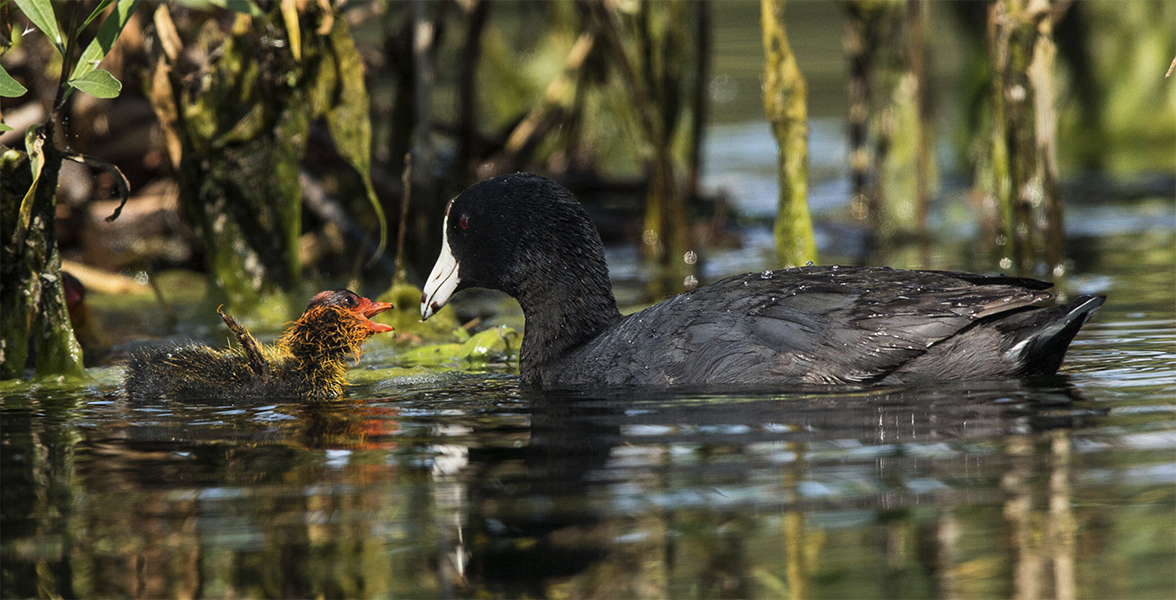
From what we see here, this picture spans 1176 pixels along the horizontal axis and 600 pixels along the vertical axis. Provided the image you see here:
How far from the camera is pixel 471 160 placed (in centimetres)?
881

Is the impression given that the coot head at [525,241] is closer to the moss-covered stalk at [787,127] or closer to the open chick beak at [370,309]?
the open chick beak at [370,309]

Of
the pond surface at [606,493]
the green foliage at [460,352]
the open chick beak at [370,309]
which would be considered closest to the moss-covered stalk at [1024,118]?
the pond surface at [606,493]

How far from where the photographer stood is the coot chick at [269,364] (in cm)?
477

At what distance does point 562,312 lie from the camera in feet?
17.1

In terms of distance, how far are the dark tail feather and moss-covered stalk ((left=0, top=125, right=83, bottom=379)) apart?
315 cm

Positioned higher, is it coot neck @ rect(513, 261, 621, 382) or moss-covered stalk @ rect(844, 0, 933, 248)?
moss-covered stalk @ rect(844, 0, 933, 248)

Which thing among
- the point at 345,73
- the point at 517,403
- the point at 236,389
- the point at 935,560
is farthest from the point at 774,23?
the point at 935,560

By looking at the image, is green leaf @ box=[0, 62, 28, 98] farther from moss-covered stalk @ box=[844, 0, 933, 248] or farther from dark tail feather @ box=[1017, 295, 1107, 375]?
moss-covered stalk @ box=[844, 0, 933, 248]

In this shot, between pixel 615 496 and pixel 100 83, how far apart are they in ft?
6.97

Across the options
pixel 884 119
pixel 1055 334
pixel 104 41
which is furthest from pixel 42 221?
pixel 884 119

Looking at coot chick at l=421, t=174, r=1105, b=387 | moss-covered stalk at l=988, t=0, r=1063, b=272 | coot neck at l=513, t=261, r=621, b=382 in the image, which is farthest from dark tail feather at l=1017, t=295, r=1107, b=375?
moss-covered stalk at l=988, t=0, r=1063, b=272

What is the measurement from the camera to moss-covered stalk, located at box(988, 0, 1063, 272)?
6.22 meters

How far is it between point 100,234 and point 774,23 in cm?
438

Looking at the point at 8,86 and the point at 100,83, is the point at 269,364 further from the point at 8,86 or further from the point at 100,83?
the point at 8,86
